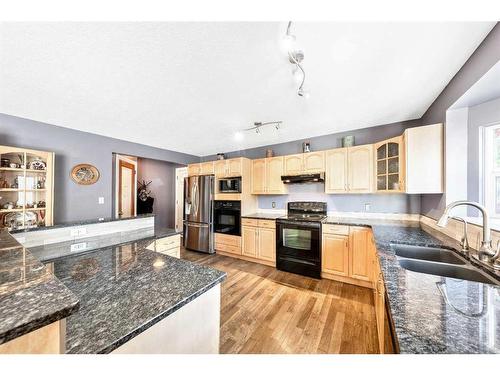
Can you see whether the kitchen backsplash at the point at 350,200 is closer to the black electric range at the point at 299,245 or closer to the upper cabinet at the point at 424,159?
the black electric range at the point at 299,245

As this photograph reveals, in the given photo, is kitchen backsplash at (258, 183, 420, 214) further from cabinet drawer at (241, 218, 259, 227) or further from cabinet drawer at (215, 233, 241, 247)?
cabinet drawer at (215, 233, 241, 247)

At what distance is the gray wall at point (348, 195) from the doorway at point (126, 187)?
2807 mm

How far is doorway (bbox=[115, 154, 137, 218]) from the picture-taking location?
3655mm

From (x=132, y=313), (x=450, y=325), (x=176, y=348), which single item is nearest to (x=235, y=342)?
(x=176, y=348)

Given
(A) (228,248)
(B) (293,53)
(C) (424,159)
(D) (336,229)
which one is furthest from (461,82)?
(A) (228,248)

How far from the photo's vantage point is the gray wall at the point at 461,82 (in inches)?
45.5

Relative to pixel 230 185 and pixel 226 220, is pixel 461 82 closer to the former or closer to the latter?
pixel 230 185

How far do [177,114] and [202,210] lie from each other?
6.92ft

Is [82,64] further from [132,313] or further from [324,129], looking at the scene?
[324,129]

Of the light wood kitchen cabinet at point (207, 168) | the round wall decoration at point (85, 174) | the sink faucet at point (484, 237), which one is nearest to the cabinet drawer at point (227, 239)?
the light wood kitchen cabinet at point (207, 168)

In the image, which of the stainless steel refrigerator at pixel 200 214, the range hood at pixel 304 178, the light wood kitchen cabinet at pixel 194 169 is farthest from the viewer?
the light wood kitchen cabinet at pixel 194 169

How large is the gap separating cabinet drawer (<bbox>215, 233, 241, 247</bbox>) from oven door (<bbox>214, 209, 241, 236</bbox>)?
8 centimetres

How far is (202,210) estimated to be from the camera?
3889 mm

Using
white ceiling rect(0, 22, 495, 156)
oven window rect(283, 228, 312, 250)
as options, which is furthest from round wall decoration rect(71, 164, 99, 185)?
oven window rect(283, 228, 312, 250)
